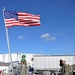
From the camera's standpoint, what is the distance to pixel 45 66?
188ft

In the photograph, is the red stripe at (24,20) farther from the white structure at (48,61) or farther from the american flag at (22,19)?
the white structure at (48,61)

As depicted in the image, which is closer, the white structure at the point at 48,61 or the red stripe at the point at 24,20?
the red stripe at the point at 24,20

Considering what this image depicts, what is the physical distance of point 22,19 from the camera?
1617 centimetres

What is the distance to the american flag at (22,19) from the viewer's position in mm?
15977

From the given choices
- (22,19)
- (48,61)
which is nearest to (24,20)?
(22,19)

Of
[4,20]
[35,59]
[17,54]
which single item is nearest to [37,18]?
[4,20]

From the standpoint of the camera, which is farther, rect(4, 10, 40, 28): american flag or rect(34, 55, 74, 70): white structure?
rect(34, 55, 74, 70): white structure

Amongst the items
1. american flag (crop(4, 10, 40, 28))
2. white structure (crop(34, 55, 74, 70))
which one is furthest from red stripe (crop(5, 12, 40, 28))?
A: white structure (crop(34, 55, 74, 70))

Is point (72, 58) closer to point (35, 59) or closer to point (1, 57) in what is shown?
point (35, 59)

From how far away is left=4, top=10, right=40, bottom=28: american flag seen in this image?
1598 centimetres

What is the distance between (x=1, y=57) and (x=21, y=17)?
294 ft

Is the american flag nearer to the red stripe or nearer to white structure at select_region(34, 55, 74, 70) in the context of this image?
the red stripe

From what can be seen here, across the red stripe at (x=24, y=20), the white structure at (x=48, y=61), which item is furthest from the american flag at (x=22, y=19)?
the white structure at (x=48, y=61)

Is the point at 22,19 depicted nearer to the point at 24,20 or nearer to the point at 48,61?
the point at 24,20
